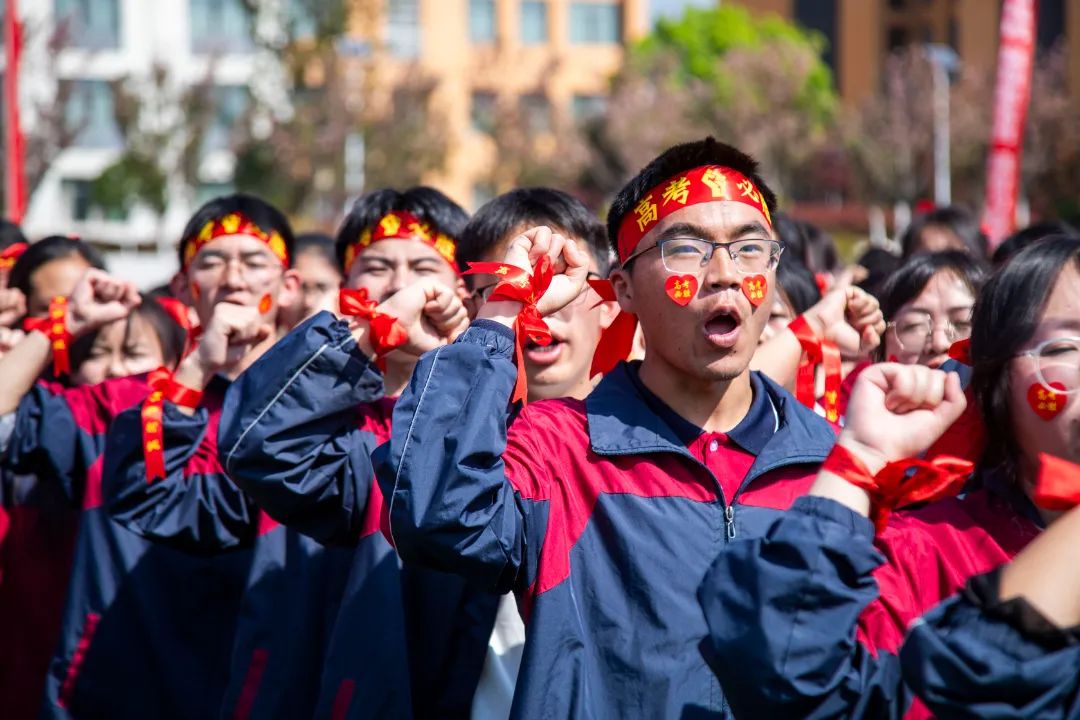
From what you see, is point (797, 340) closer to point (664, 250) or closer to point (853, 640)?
point (664, 250)

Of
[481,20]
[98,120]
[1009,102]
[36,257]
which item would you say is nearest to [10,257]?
[36,257]

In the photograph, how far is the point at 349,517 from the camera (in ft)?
13.1

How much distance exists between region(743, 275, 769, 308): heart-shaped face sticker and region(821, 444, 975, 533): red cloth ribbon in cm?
69

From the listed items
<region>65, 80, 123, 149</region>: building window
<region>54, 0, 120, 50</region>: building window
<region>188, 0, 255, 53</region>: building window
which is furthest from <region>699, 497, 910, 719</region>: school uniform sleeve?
<region>54, 0, 120, 50</region>: building window

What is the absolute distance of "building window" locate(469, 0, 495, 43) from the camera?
52.8 meters

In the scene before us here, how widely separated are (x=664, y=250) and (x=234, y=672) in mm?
1882

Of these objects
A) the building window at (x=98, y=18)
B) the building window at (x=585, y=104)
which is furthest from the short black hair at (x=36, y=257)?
the building window at (x=585, y=104)

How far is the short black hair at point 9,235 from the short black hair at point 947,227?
4.25 m

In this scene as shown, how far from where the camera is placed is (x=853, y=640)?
98.4 inches

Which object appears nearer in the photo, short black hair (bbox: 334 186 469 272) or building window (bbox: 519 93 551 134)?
short black hair (bbox: 334 186 469 272)

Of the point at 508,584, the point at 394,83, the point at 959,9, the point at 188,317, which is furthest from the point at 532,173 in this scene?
the point at 508,584

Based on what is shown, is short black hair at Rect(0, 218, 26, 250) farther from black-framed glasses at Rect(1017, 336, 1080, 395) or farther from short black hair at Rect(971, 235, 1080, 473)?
black-framed glasses at Rect(1017, 336, 1080, 395)

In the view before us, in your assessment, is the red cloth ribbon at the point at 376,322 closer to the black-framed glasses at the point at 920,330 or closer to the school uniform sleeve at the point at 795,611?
the school uniform sleeve at the point at 795,611

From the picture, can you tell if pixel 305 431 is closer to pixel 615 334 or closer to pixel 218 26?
pixel 615 334
